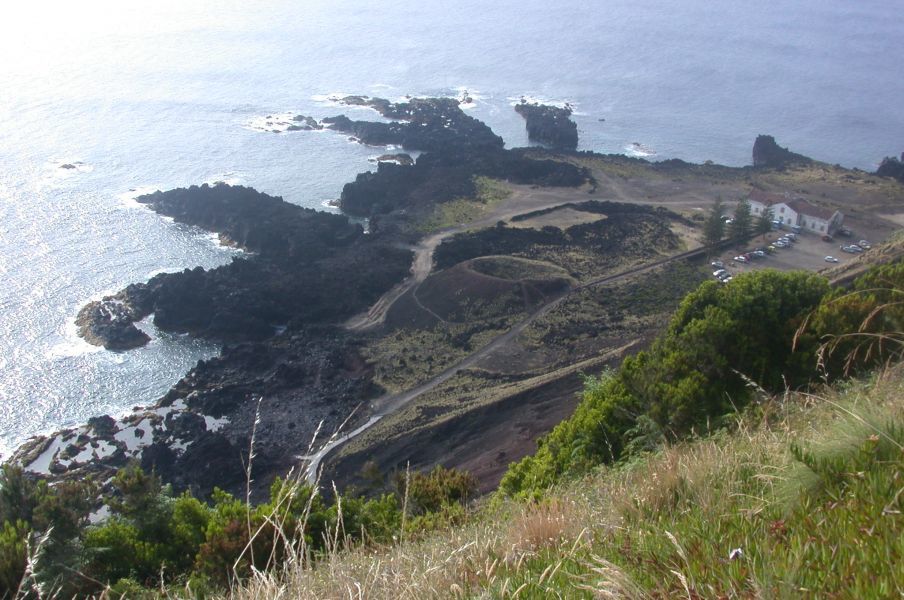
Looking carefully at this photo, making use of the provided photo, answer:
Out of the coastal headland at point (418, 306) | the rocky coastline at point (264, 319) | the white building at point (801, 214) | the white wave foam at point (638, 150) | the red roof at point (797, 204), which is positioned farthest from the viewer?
the white wave foam at point (638, 150)

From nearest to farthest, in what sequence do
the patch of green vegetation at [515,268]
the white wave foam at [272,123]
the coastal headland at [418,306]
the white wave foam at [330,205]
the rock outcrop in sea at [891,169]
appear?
the coastal headland at [418,306]
the patch of green vegetation at [515,268]
the white wave foam at [330,205]
the rock outcrop in sea at [891,169]
the white wave foam at [272,123]

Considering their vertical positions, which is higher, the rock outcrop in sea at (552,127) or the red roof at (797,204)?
the rock outcrop in sea at (552,127)

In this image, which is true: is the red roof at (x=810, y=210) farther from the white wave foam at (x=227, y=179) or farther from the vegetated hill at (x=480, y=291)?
the white wave foam at (x=227, y=179)

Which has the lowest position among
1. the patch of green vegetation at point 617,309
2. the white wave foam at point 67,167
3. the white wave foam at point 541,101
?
the patch of green vegetation at point 617,309

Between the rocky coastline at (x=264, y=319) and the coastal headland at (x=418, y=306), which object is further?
the rocky coastline at (x=264, y=319)

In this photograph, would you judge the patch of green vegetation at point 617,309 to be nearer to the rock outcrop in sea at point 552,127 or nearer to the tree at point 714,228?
the tree at point 714,228

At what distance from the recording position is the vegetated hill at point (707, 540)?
8.98 feet

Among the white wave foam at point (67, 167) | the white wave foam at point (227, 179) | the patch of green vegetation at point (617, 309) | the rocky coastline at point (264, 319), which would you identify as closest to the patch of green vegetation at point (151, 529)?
the rocky coastline at point (264, 319)

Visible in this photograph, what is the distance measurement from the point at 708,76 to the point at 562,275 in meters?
64.4

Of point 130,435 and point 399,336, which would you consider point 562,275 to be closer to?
point 399,336

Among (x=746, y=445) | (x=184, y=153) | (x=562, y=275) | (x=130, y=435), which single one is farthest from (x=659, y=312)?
(x=184, y=153)

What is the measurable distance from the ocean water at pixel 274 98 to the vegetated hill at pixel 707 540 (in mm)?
27665

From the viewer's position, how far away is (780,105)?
79.6 meters

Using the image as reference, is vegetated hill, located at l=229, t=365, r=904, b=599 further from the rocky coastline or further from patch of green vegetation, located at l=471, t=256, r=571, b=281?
patch of green vegetation, located at l=471, t=256, r=571, b=281
